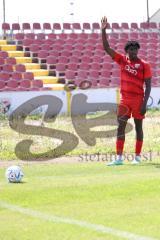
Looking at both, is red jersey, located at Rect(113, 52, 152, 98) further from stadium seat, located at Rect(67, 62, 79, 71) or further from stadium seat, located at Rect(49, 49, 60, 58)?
stadium seat, located at Rect(49, 49, 60, 58)

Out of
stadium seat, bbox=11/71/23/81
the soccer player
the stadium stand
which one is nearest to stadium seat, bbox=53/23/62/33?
the stadium stand

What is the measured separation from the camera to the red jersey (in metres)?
11.6

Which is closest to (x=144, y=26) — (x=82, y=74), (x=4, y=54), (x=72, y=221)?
(x=82, y=74)

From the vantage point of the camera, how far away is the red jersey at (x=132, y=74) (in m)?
11.6

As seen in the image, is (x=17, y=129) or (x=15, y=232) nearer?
(x=15, y=232)

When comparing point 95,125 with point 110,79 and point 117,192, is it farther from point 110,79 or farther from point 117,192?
point 117,192

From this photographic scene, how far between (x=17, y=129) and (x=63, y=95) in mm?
6254

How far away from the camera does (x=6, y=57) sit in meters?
28.9

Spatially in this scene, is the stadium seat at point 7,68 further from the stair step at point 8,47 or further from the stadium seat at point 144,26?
the stadium seat at point 144,26

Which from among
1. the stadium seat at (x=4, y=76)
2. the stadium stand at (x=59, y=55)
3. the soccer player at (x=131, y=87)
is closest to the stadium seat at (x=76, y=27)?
the stadium stand at (x=59, y=55)

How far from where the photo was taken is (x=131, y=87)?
11.7m

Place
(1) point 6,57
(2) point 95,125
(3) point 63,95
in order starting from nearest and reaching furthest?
(2) point 95,125 → (3) point 63,95 → (1) point 6,57

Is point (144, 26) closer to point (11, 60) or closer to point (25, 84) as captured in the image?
point (11, 60)

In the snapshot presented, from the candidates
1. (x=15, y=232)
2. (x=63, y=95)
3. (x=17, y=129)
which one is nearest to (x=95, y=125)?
(x=17, y=129)
